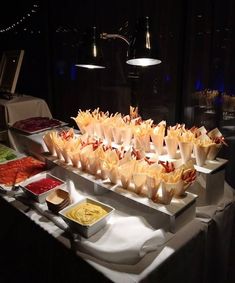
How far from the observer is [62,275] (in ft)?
4.37

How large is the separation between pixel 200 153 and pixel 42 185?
93cm

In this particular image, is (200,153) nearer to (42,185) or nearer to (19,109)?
(42,185)

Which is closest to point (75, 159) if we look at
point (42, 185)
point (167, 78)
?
point (42, 185)

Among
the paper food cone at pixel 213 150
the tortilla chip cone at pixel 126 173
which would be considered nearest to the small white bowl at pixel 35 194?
the tortilla chip cone at pixel 126 173

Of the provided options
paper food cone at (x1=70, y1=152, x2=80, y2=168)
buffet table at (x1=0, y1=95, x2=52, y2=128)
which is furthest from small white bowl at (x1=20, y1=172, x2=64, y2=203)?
buffet table at (x1=0, y1=95, x2=52, y2=128)

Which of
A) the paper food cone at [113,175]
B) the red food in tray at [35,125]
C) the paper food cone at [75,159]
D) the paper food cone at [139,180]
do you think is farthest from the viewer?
the red food in tray at [35,125]

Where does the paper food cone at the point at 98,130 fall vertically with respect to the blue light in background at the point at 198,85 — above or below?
below

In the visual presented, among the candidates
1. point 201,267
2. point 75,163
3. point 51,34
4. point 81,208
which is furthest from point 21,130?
point 51,34

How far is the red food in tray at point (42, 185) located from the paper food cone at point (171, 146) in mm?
678

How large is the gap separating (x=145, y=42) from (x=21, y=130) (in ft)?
5.01

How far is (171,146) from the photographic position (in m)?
1.68

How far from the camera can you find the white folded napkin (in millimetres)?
1135

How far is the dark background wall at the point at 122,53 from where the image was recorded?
112 inches

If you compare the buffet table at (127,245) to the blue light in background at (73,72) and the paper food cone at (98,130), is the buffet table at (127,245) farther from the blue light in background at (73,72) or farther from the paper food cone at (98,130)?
the blue light in background at (73,72)
